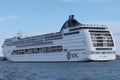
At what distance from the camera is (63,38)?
114562mm

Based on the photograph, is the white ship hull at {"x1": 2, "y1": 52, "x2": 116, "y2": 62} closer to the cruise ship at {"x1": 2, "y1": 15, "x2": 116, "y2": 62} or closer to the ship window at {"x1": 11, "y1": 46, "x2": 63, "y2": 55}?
the cruise ship at {"x1": 2, "y1": 15, "x2": 116, "y2": 62}

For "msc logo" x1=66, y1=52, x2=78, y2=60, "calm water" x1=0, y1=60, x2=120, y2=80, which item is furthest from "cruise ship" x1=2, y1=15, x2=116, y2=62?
"calm water" x1=0, y1=60, x2=120, y2=80

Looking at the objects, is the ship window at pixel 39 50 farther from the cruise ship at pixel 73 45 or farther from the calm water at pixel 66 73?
the calm water at pixel 66 73

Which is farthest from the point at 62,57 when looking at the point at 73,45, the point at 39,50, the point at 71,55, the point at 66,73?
the point at 66,73

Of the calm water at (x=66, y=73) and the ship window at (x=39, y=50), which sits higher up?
the ship window at (x=39, y=50)

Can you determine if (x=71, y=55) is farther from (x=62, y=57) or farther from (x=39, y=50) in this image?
(x=39, y=50)

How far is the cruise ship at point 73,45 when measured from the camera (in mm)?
104438

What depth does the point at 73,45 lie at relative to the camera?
108 meters

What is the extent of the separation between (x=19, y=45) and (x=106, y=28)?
39803mm

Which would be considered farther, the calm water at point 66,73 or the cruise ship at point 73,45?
the cruise ship at point 73,45

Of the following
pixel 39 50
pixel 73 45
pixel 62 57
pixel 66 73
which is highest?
pixel 73 45

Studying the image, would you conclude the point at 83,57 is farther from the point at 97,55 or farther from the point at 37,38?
the point at 37,38

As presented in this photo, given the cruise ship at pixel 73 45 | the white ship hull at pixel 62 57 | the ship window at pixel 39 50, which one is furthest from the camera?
the ship window at pixel 39 50

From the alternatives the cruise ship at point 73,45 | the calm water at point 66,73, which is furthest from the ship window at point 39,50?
the calm water at point 66,73
